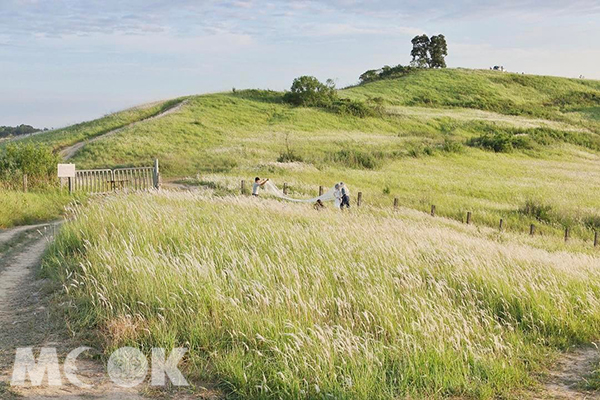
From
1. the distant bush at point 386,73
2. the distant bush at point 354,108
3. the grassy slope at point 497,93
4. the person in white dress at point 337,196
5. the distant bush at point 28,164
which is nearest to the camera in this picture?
the person in white dress at point 337,196

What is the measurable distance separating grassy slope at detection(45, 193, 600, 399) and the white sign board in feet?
47.7

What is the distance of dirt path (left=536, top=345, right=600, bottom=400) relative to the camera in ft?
18.9

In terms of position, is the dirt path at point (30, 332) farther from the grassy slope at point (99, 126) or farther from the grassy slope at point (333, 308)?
the grassy slope at point (99, 126)

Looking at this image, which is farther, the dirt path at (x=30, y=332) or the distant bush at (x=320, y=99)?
→ the distant bush at (x=320, y=99)

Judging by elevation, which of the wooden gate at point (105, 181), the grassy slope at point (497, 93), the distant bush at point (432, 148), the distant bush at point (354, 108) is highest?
the grassy slope at point (497, 93)

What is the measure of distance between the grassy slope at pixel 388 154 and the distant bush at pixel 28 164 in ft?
26.6

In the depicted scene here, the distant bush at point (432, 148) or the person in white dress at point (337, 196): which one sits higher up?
the distant bush at point (432, 148)

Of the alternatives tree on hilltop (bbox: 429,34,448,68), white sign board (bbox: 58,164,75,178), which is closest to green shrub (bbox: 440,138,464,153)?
white sign board (bbox: 58,164,75,178)

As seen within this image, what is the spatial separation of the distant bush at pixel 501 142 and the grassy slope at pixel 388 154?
1.51 m

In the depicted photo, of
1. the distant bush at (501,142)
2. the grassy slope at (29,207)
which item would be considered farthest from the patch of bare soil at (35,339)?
the distant bush at (501,142)

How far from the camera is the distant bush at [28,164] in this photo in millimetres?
25078

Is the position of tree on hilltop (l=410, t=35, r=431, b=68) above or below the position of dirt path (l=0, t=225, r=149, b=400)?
above

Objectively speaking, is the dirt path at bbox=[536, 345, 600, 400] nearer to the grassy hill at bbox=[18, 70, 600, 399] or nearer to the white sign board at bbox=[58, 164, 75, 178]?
the grassy hill at bbox=[18, 70, 600, 399]

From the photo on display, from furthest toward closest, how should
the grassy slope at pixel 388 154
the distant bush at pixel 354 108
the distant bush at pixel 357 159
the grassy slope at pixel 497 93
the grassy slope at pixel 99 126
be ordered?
1. the grassy slope at pixel 497 93
2. the distant bush at pixel 354 108
3. the grassy slope at pixel 99 126
4. the distant bush at pixel 357 159
5. the grassy slope at pixel 388 154
